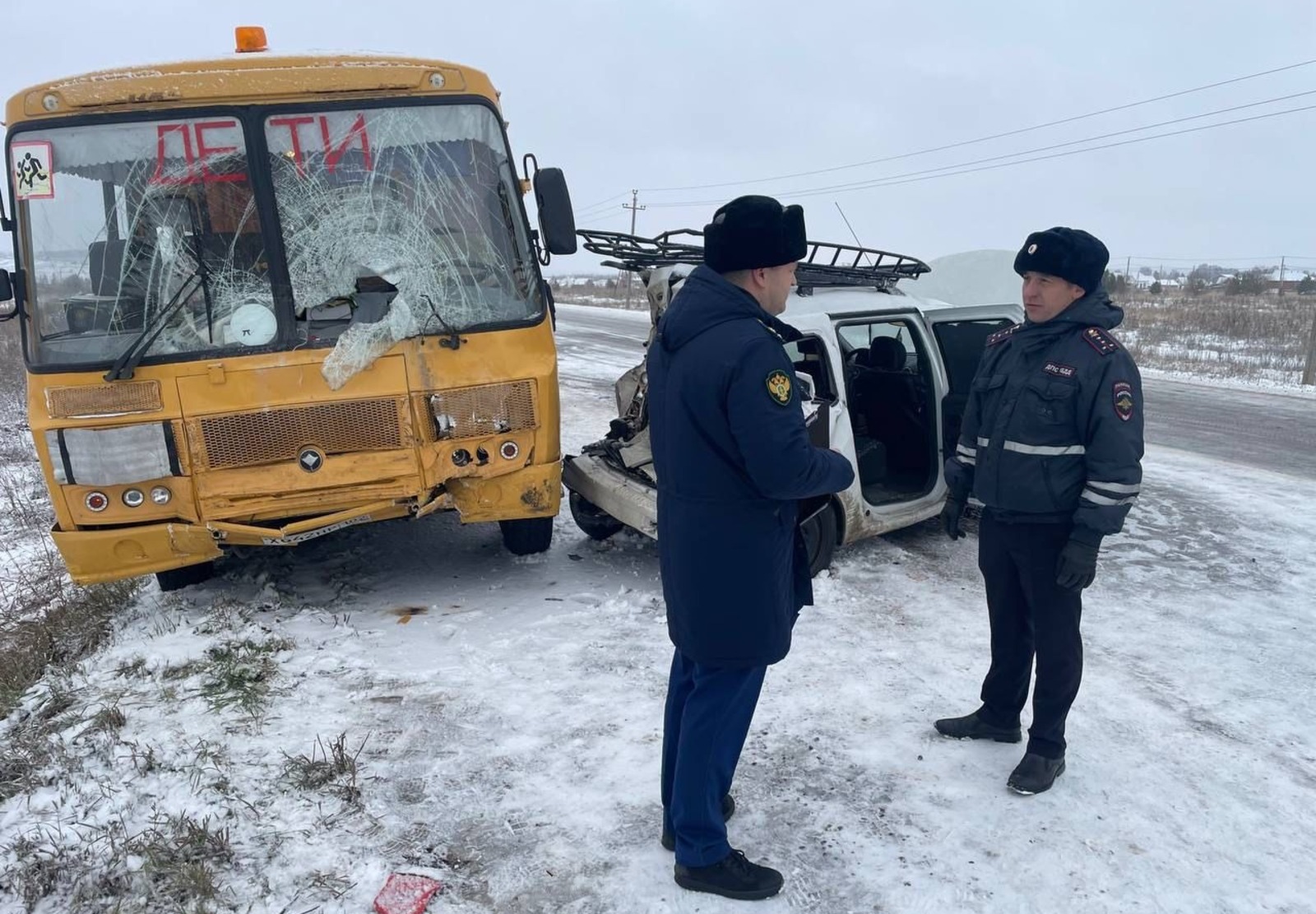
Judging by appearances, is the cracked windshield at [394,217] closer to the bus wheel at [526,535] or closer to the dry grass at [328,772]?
the bus wheel at [526,535]

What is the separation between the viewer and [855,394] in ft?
21.5

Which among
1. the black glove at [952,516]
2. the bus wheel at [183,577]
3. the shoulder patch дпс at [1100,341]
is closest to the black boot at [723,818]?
the black glove at [952,516]

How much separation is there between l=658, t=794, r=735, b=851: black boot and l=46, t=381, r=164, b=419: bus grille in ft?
10.7

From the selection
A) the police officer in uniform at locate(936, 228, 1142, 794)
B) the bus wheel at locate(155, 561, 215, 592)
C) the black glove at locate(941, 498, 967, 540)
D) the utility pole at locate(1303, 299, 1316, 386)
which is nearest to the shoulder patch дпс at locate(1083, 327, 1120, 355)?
the police officer in uniform at locate(936, 228, 1142, 794)

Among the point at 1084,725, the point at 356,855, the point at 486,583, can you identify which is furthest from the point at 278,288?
the point at 1084,725

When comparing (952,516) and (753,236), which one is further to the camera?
(952,516)

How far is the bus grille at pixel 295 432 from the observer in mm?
4461

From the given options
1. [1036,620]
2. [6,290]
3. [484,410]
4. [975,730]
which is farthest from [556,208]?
[975,730]

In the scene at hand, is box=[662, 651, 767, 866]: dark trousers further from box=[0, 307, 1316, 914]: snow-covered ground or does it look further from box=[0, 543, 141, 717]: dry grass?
box=[0, 543, 141, 717]: dry grass

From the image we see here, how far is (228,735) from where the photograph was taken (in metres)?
3.57

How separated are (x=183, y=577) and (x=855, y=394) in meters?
4.61

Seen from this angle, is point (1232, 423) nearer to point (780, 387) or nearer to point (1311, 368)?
point (1311, 368)

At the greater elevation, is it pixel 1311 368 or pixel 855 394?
pixel 855 394

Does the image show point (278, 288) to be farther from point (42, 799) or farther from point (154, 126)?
point (42, 799)
